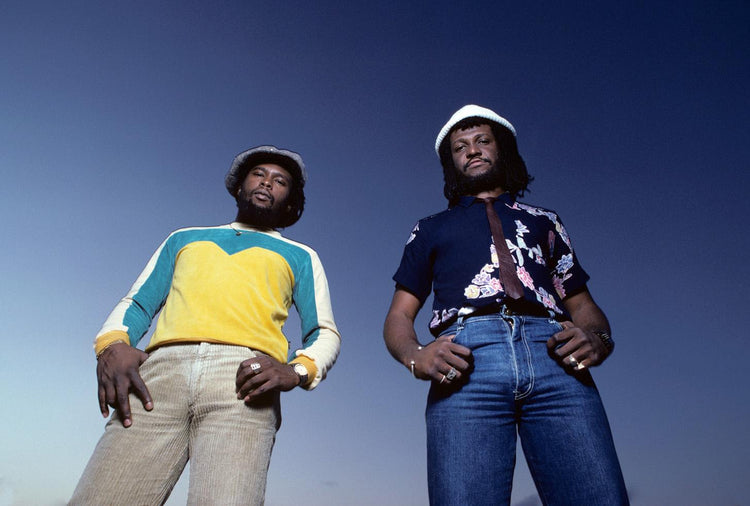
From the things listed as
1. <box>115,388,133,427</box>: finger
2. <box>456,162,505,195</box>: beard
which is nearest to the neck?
<box>456,162,505,195</box>: beard

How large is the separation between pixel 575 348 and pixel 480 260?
31.0 inches

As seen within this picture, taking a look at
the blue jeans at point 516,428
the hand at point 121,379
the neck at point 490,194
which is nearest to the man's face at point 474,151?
the neck at point 490,194

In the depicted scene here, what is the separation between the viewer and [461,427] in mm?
2988

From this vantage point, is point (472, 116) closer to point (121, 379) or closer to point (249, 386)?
point (249, 386)

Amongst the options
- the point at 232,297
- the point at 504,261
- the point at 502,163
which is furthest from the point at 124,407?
the point at 502,163

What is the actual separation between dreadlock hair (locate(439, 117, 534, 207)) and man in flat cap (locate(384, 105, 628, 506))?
442mm

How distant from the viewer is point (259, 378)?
11.0 feet

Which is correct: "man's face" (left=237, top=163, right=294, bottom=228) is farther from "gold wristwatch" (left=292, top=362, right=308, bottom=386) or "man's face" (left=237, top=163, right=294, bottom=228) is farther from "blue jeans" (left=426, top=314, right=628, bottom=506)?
"blue jeans" (left=426, top=314, right=628, bottom=506)

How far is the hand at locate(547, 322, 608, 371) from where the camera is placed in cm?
307

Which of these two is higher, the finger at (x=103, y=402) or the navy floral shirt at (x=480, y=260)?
the navy floral shirt at (x=480, y=260)

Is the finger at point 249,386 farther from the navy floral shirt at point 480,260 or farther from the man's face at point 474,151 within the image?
the man's face at point 474,151

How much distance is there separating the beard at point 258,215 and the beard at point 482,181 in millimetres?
1567

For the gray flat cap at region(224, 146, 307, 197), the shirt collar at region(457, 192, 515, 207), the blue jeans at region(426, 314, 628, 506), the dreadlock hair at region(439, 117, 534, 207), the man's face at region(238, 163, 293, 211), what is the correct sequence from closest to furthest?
the blue jeans at region(426, 314, 628, 506) → the shirt collar at region(457, 192, 515, 207) → the dreadlock hair at region(439, 117, 534, 207) → the man's face at region(238, 163, 293, 211) → the gray flat cap at region(224, 146, 307, 197)

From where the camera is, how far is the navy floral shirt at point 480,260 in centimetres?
340
